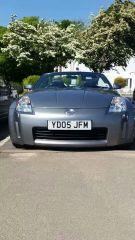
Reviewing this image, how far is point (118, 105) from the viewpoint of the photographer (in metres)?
6.77

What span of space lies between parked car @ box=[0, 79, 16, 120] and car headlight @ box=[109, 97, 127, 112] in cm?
393

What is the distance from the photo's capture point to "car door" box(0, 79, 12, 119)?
10375mm

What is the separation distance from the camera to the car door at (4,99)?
1038 centimetres

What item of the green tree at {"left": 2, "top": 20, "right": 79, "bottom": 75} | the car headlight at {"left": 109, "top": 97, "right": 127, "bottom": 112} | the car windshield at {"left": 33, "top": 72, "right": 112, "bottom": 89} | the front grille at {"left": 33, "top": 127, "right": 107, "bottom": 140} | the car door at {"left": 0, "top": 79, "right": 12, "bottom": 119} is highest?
the car windshield at {"left": 33, "top": 72, "right": 112, "bottom": 89}

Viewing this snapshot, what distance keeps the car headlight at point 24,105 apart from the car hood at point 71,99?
0.06m

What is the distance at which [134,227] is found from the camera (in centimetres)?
387

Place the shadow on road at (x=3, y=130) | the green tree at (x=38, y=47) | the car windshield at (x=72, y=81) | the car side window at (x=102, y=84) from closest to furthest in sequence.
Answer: the car windshield at (x=72, y=81) → the car side window at (x=102, y=84) → the shadow on road at (x=3, y=130) → the green tree at (x=38, y=47)

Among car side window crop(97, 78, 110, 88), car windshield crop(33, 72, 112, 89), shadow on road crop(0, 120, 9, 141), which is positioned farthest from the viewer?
shadow on road crop(0, 120, 9, 141)

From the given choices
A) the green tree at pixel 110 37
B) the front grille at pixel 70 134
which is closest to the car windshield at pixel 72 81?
the front grille at pixel 70 134

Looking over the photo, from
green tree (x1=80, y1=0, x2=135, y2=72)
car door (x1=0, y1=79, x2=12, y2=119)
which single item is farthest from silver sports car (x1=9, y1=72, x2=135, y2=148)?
green tree (x1=80, y1=0, x2=135, y2=72)

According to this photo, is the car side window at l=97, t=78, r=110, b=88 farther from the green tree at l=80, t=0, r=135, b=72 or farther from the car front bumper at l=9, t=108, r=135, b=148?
the green tree at l=80, t=0, r=135, b=72

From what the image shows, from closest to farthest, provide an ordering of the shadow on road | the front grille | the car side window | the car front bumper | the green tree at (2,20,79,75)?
the car front bumper → the front grille → the car side window → the shadow on road → the green tree at (2,20,79,75)

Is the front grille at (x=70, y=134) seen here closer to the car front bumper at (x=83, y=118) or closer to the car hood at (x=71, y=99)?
the car front bumper at (x=83, y=118)

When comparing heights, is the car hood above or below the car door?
above
